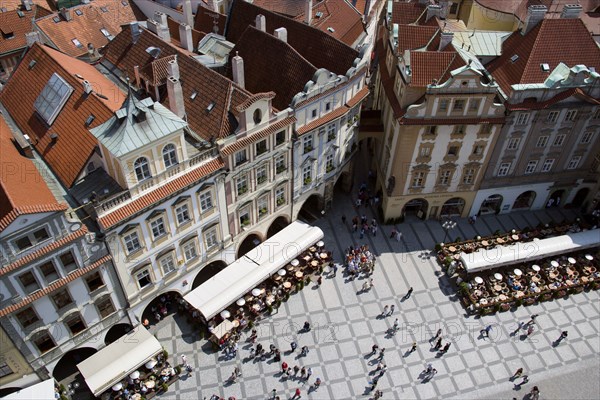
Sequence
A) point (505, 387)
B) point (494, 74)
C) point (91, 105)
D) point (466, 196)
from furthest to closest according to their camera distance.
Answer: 1. point (466, 196)
2. point (494, 74)
3. point (505, 387)
4. point (91, 105)

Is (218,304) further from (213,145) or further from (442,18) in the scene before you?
(442,18)

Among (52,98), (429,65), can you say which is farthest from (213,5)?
(429,65)

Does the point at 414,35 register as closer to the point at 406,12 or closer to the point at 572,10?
the point at 406,12

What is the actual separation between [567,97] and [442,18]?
17.6 m

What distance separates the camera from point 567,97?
47531 mm

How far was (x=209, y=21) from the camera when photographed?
196ft

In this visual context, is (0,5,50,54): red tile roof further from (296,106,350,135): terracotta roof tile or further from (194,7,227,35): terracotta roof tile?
(296,106,350,135): terracotta roof tile

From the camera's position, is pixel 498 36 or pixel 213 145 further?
pixel 498 36

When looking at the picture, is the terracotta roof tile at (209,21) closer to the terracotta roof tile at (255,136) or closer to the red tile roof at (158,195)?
the terracotta roof tile at (255,136)

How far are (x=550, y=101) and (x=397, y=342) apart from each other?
86.9 ft

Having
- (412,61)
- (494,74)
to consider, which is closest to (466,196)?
(494,74)

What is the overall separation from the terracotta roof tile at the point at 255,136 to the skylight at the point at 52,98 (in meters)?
13.5

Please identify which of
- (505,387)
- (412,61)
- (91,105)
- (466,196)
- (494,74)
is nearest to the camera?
(91,105)

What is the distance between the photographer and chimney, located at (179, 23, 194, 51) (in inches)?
2035
